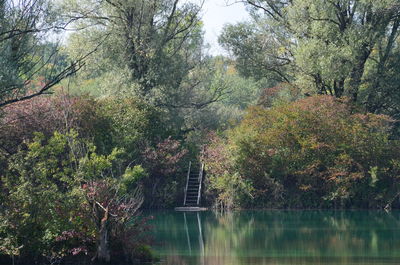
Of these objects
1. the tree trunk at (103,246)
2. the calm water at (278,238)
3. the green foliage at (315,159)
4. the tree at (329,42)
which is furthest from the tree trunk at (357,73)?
the tree trunk at (103,246)

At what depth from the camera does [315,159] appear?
2947 centimetres

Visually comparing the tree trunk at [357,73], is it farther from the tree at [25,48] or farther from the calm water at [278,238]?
the tree at [25,48]

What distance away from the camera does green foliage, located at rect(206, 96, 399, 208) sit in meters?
29.3

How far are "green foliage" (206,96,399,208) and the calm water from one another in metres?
1.18

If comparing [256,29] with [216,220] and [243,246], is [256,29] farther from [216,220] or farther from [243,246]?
[243,246]

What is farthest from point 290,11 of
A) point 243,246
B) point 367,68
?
point 243,246

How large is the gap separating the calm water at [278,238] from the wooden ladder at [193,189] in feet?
5.88

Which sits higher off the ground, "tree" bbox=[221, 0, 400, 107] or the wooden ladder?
"tree" bbox=[221, 0, 400, 107]

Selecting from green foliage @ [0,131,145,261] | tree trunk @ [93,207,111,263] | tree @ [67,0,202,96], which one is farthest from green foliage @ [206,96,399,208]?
tree trunk @ [93,207,111,263]

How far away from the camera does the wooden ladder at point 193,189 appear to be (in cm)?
3136

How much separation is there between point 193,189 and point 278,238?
35.7 ft

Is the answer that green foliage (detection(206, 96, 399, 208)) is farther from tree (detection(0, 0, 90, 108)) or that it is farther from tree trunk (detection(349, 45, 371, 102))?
tree (detection(0, 0, 90, 108))

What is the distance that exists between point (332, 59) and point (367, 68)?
422cm

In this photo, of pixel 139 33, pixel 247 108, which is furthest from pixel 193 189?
pixel 139 33
